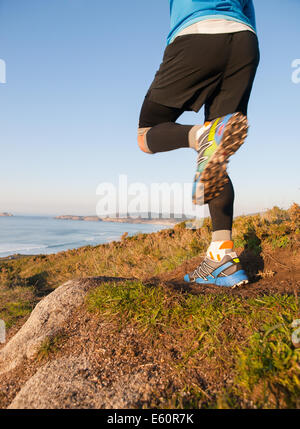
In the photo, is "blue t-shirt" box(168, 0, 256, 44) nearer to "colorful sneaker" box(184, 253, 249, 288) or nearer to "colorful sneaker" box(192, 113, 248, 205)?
"colorful sneaker" box(192, 113, 248, 205)

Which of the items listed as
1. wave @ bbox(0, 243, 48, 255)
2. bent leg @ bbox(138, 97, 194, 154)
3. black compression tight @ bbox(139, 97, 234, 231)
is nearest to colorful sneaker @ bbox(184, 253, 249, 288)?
black compression tight @ bbox(139, 97, 234, 231)

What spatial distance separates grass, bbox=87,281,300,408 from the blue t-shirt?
2087mm

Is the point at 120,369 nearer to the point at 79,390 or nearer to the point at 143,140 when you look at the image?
the point at 79,390

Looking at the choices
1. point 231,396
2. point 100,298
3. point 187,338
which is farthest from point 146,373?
point 100,298

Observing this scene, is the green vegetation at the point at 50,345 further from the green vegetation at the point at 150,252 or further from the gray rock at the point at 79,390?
the green vegetation at the point at 150,252

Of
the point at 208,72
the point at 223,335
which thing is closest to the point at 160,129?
the point at 208,72

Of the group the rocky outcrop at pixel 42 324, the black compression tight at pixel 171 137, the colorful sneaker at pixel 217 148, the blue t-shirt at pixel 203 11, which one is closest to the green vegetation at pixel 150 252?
the black compression tight at pixel 171 137

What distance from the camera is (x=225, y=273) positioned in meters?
2.60

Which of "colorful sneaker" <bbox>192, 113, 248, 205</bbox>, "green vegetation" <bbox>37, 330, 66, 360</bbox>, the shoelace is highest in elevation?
"colorful sneaker" <bbox>192, 113, 248, 205</bbox>

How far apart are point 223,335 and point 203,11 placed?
7.53ft

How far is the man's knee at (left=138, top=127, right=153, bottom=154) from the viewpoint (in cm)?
254

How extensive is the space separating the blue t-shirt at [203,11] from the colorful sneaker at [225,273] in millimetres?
1974
